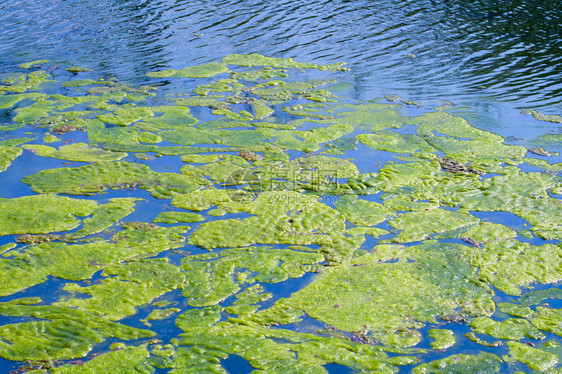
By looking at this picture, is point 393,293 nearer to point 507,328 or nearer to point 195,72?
point 507,328

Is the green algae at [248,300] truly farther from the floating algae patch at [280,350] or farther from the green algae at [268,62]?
the green algae at [268,62]

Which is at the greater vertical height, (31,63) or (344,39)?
(31,63)

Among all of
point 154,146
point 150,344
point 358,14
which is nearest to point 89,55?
point 154,146

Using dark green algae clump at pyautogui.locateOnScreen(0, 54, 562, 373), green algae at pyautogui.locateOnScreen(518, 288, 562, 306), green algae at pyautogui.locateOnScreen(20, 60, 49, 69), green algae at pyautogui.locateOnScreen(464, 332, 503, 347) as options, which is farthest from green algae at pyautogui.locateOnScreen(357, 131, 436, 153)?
green algae at pyautogui.locateOnScreen(20, 60, 49, 69)

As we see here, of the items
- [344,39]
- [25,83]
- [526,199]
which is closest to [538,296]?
[526,199]

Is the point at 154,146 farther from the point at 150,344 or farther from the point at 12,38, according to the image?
the point at 12,38

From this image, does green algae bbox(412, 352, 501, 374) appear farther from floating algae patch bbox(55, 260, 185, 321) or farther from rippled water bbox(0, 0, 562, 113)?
rippled water bbox(0, 0, 562, 113)
